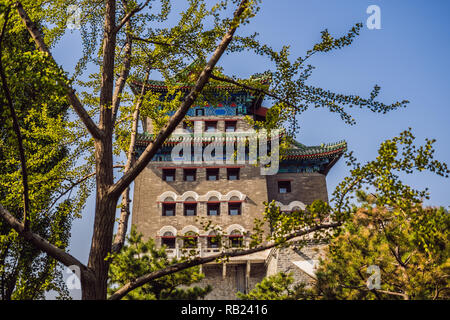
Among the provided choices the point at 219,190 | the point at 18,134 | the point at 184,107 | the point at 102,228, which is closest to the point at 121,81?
the point at 184,107

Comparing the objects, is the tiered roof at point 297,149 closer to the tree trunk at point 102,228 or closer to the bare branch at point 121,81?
the bare branch at point 121,81

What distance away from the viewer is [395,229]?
7246 millimetres

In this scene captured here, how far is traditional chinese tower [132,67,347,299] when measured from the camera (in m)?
19.8

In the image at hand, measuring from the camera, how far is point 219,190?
21.8 meters

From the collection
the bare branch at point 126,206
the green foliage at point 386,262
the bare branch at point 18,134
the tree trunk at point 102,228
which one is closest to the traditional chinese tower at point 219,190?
the green foliage at point 386,262

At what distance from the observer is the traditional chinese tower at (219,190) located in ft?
65.0

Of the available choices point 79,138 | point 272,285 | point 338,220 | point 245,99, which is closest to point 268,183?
point 245,99

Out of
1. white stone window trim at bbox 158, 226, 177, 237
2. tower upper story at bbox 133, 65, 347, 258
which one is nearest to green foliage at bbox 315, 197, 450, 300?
tower upper story at bbox 133, 65, 347, 258

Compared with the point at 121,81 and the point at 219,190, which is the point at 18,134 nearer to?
the point at 121,81

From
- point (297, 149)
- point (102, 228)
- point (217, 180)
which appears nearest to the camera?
point (102, 228)

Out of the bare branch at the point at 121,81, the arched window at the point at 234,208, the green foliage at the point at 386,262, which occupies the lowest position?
the green foliage at the point at 386,262

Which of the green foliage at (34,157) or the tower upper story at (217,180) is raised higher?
the tower upper story at (217,180)
